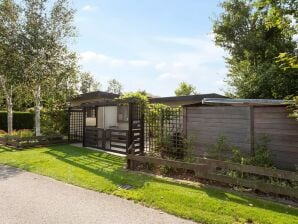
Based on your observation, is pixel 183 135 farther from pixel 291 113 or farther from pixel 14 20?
pixel 14 20

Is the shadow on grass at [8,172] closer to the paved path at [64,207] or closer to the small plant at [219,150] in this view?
the paved path at [64,207]

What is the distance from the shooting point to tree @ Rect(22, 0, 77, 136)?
51.3 ft

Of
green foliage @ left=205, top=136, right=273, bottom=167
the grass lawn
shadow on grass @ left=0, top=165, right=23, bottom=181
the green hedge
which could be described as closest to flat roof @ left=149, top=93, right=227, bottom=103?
the grass lawn

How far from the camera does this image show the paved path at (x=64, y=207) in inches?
204

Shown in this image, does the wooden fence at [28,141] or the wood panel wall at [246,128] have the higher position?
the wood panel wall at [246,128]

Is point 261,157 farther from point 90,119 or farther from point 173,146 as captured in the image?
point 90,119

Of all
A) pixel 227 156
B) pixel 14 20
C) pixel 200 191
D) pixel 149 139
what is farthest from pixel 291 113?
pixel 14 20

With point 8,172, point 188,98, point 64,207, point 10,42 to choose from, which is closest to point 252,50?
point 188,98

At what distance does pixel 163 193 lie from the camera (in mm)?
6449

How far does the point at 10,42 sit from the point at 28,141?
5.37 meters

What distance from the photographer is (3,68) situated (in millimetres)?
15109

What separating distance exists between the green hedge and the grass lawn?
13524mm

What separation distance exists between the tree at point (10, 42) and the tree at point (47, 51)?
1.40 ft

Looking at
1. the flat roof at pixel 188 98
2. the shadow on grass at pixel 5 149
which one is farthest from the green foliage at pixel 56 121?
the flat roof at pixel 188 98
